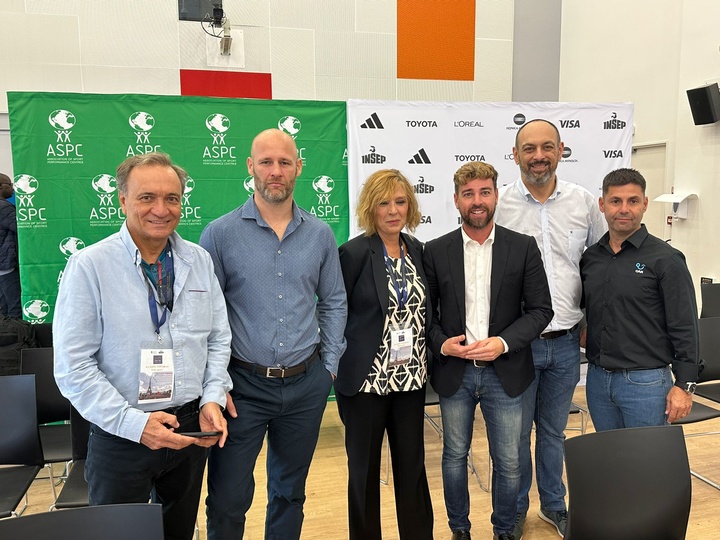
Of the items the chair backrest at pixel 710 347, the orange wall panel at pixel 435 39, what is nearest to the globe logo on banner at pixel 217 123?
the orange wall panel at pixel 435 39

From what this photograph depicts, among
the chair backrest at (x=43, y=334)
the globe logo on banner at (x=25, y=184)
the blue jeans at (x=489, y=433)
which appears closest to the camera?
the blue jeans at (x=489, y=433)

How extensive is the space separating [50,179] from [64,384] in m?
2.81

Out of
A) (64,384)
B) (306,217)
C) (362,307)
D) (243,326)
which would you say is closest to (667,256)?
(362,307)

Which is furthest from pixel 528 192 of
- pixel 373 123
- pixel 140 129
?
pixel 140 129

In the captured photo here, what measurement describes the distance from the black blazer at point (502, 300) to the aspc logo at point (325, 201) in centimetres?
217

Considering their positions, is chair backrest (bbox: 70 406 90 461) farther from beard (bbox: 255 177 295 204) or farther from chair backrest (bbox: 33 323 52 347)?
beard (bbox: 255 177 295 204)

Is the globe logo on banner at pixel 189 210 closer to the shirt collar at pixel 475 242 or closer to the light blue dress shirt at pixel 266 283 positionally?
the light blue dress shirt at pixel 266 283

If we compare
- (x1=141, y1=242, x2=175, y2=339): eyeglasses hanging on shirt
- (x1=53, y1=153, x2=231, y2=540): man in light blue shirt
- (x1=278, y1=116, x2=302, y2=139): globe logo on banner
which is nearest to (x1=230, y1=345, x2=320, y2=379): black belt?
(x1=53, y1=153, x2=231, y2=540): man in light blue shirt

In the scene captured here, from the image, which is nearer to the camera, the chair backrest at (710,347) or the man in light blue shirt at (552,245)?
the man in light blue shirt at (552,245)

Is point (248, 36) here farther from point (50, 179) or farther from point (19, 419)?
point (19, 419)

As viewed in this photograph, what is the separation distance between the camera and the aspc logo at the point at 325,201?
4.27 m

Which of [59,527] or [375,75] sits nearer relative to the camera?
[59,527]

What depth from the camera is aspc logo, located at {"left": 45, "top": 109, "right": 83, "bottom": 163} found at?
3.80 metres

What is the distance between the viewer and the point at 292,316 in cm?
197
